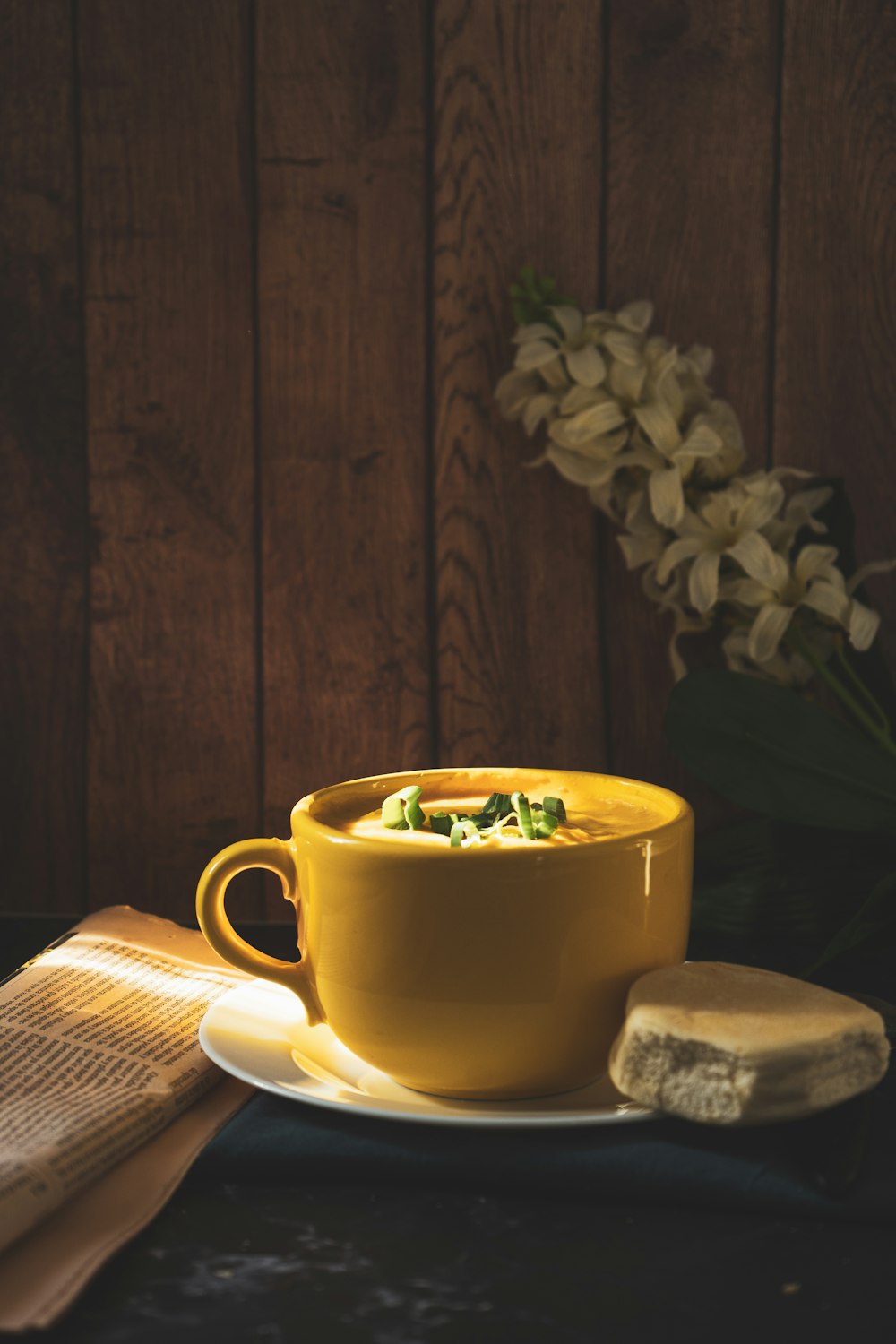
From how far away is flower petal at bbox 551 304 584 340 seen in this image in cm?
78

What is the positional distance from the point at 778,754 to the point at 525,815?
0.24 metres

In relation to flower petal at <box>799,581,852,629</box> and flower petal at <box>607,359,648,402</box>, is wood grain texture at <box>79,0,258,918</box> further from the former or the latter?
flower petal at <box>799,581,852,629</box>

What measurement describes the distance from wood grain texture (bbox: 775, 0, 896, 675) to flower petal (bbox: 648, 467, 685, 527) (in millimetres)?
133

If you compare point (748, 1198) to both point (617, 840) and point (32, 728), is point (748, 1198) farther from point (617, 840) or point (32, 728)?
point (32, 728)

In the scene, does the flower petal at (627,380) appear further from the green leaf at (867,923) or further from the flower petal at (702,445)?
the green leaf at (867,923)

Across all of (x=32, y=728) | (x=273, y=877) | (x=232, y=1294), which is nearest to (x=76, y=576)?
(x=32, y=728)

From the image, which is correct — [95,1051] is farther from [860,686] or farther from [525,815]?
[860,686]

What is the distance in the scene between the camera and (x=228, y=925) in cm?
53

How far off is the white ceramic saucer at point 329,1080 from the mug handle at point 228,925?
0.02 m

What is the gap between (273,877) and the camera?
2.89 feet

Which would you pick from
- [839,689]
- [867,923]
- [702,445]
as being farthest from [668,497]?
[867,923]

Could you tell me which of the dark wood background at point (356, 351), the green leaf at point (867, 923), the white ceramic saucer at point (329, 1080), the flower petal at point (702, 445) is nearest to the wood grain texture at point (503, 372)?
the dark wood background at point (356, 351)

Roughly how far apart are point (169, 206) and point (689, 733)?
0.51m

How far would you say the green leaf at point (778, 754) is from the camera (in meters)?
0.67
